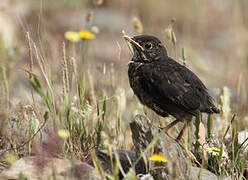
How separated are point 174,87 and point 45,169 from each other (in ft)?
4.41

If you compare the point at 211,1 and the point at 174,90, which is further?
the point at 211,1

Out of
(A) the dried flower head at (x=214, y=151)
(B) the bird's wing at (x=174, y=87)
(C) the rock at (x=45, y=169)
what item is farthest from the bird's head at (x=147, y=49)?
(C) the rock at (x=45, y=169)

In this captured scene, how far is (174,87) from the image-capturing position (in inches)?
160

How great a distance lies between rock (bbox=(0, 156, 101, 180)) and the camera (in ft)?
10.2

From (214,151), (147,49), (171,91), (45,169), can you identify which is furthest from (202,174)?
(147,49)

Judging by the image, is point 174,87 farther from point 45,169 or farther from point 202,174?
point 45,169

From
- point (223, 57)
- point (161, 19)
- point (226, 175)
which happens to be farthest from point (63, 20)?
point (226, 175)

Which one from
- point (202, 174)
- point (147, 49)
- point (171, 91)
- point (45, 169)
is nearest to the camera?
point (45, 169)

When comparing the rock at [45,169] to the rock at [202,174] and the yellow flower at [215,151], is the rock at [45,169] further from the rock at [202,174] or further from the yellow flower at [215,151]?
the yellow flower at [215,151]

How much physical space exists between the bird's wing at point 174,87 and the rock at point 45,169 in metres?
1.04

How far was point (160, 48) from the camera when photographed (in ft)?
15.0

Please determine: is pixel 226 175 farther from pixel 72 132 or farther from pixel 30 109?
pixel 30 109

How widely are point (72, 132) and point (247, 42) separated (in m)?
7.61

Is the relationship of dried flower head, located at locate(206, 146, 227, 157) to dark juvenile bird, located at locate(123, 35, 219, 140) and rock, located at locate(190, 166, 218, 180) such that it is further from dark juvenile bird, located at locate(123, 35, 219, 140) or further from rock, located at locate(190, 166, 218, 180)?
dark juvenile bird, located at locate(123, 35, 219, 140)
